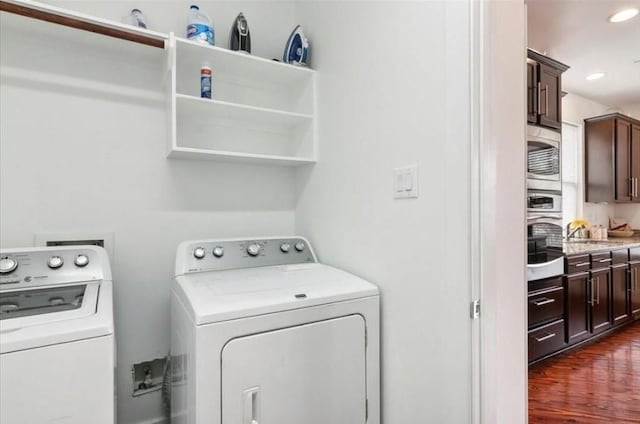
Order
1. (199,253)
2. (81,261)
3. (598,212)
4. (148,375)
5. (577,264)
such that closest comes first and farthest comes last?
(81,261) < (199,253) < (148,375) < (577,264) < (598,212)

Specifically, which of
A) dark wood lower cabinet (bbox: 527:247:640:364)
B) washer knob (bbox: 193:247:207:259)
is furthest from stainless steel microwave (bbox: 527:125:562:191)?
washer knob (bbox: 193:247:207:259)

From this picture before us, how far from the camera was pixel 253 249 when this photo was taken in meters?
1.69

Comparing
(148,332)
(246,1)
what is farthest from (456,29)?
(148,332)

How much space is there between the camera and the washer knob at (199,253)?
1.55 metres

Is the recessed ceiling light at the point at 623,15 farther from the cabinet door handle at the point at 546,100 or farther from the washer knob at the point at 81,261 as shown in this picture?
the washer knob at the point at 81,261

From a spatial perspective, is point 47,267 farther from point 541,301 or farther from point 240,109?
point 541,301

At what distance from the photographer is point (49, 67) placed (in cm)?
149

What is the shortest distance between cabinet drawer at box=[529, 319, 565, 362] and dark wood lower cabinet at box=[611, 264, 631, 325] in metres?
1.04

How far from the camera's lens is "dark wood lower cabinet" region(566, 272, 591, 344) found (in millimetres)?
2756

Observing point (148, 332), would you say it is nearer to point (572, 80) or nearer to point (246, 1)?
point (246, 1)

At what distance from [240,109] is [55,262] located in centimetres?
100

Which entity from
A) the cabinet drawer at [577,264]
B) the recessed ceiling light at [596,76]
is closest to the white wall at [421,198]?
the cabinet drawer at [577,264]

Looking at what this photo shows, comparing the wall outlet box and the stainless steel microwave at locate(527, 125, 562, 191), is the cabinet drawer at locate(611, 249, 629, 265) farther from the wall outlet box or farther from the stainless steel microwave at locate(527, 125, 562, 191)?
the wall outlet box

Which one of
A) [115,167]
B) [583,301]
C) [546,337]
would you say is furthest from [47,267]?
[583,301]
